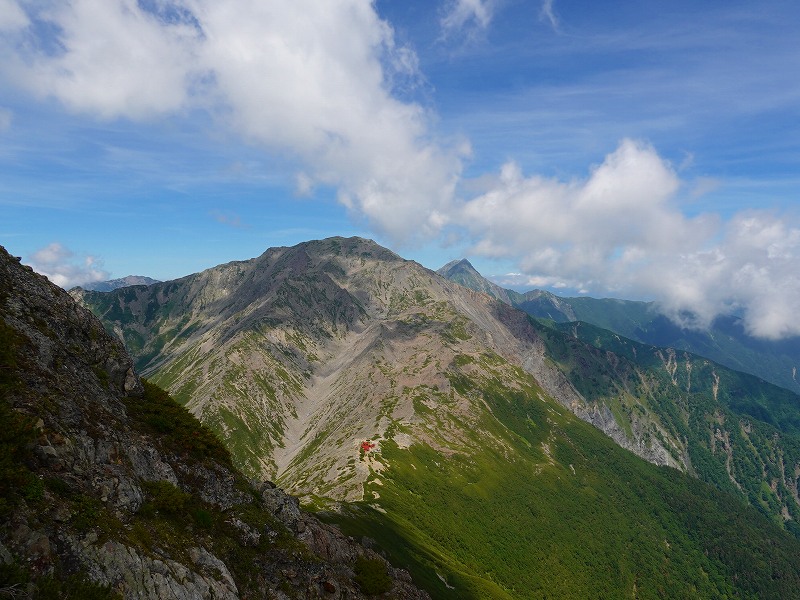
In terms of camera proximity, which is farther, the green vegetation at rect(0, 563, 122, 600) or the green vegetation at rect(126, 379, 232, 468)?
the green vegetation at rect(126, 379, 232, 468)

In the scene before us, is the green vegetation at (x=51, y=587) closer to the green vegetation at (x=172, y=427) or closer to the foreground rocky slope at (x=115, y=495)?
the foreground rocky slope at (x=115, y=495)

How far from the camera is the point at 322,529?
5412cm

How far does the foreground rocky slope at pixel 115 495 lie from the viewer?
80.7 feet

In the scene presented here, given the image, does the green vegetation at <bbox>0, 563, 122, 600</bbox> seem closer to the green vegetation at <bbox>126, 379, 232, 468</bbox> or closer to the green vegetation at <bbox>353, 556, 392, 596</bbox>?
the green vegetation at <bbox>126, 379, 232, 468</bbox>

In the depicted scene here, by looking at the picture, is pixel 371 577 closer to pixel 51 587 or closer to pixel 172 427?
pixel 172 427

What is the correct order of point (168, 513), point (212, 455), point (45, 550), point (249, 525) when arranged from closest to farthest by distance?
point (45, 550)
point (168, 513)
point (249, 525)
point (212, 455)

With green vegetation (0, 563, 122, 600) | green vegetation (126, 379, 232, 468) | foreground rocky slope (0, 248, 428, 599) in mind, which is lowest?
green vegetation (0, 563, 122, 600)

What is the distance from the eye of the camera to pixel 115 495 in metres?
31.2

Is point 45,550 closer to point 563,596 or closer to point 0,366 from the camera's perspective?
point 0,366

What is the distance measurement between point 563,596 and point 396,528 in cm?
12317

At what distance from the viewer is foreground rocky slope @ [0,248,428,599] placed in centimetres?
2459

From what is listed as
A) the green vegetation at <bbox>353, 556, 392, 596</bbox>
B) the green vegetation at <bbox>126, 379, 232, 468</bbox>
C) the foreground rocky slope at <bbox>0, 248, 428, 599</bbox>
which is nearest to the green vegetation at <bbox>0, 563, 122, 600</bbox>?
the foreground rocky slope at <bbox>0, 248, 428, 599</bbox>

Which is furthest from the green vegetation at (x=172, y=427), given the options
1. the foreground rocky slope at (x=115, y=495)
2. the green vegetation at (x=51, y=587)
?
the green vegetation at (x=51, y=587)

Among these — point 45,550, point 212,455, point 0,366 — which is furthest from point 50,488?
point 212,455
